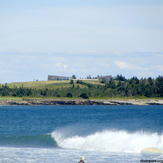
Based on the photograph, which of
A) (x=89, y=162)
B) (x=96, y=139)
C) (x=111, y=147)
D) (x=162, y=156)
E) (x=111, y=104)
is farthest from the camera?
(x=111, y=104)

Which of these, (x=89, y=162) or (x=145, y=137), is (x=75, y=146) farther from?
(x=89, y=162)

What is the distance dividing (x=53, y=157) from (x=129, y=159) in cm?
576

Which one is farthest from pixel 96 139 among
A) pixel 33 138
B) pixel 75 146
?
pixel 33 138

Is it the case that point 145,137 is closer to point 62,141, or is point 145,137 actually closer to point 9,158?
point 62,141

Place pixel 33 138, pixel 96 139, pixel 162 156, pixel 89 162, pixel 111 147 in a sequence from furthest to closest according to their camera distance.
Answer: pixel 33 138
pixel 96 139
pixel 111 147
pixel 162 156
pixel 89 162

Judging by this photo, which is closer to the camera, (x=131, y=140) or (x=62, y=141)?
(x=131, y=140)

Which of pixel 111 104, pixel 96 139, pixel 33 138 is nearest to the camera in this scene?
pixel 96 139

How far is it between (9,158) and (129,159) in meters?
8.78

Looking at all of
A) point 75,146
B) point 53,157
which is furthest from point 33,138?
point 53,157

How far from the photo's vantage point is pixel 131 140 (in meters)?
36.9

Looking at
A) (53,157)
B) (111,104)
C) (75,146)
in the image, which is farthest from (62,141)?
(111,104)

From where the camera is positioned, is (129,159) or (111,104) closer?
(129,159)

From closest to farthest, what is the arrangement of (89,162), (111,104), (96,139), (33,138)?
1. (89,162)
2. (96,139)
3. (33,138)
4. (111,104)

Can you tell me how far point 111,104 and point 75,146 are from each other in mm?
162343
